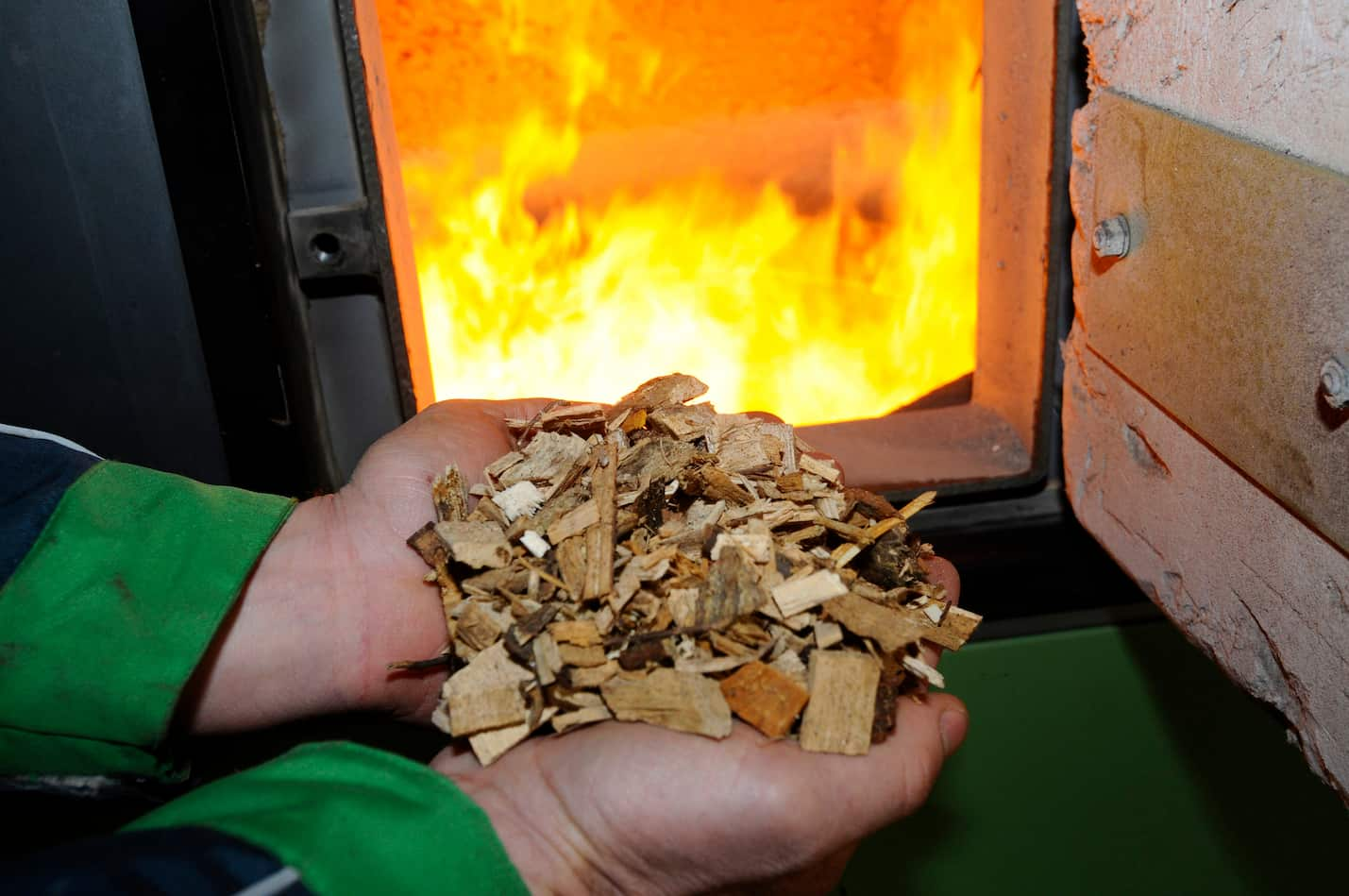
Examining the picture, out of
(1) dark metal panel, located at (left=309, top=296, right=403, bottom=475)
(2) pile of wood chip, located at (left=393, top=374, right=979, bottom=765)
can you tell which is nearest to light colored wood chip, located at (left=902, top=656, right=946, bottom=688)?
(2) pile of wood chip, located at (left=393, top=374, right=979, bottom=765)

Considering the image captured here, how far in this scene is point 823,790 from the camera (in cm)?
68

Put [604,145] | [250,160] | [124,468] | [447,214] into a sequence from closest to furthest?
[124,468]
[250,160]
[447,214]
[604,145]

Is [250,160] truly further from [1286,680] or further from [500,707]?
[1286,680]

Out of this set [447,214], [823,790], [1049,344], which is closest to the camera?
[823,790]

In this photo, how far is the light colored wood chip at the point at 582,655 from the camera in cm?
79

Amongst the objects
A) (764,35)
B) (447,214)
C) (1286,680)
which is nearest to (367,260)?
(447,214)

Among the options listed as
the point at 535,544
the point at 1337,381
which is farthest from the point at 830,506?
the point at 1337,381

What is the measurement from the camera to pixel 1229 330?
29.3 inches

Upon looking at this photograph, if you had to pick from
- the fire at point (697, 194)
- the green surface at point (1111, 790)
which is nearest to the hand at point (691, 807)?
the green surface at point (1111, 790)

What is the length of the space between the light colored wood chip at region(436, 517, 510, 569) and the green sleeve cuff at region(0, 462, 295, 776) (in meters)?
0.15

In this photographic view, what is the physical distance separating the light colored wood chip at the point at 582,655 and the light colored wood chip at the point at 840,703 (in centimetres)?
16

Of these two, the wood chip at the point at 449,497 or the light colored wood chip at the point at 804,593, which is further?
the wood chip at the point at 449,497

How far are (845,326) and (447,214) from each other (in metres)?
0.54

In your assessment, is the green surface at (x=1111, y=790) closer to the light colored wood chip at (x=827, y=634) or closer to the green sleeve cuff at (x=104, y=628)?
the light colored wood chip at (x=827, y=634)
